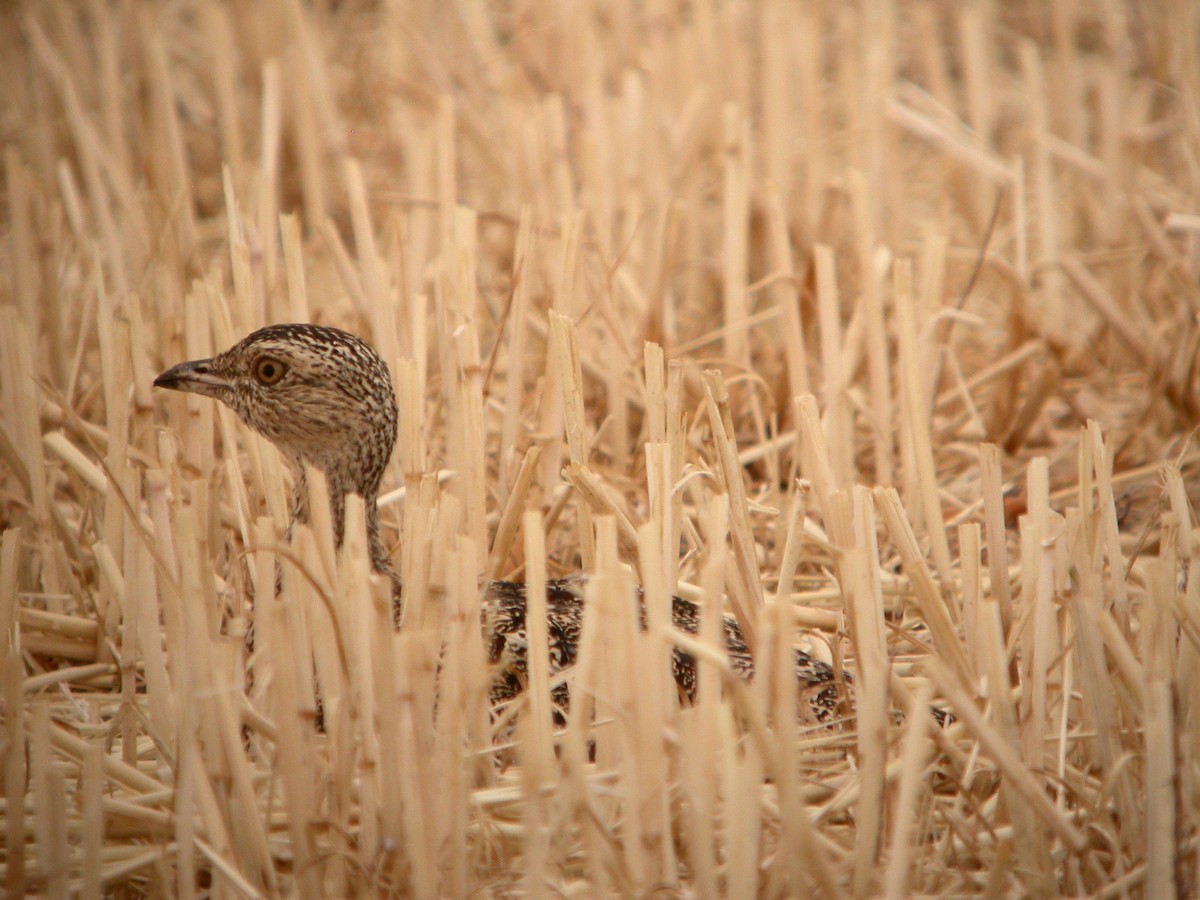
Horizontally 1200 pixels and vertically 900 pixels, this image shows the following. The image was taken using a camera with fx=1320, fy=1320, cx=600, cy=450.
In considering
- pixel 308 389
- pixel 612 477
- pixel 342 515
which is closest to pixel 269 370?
pixel 308 389

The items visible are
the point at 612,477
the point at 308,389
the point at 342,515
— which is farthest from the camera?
the point at 612,477

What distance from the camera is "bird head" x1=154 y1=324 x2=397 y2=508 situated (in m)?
2.96

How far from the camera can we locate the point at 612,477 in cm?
361

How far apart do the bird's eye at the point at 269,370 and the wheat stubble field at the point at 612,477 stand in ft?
0.83

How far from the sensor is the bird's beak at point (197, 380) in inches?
117

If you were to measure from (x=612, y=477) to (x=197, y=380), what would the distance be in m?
1.15

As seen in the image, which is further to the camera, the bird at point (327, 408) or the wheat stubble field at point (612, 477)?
the bird at point (327, 408)

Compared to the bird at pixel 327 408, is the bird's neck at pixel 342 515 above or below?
below

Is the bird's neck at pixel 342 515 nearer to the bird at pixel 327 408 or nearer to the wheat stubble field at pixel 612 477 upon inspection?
the bird at pixel 327 408

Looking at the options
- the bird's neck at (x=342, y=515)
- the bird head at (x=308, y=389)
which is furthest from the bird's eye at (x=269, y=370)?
the bird's neck at (x=342, y=515)

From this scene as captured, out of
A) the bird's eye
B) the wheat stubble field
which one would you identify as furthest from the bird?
the wheat stubble field

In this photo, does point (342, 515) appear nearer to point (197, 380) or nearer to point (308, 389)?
point (308, 389)

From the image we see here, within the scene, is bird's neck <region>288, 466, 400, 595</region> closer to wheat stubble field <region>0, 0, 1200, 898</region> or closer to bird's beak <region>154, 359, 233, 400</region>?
wheat stubble field <region>0, 0, 1200, 898</region>

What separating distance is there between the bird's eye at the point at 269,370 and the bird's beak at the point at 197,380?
7 centimetres
